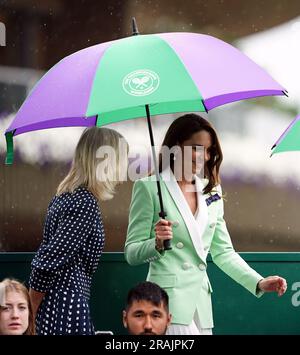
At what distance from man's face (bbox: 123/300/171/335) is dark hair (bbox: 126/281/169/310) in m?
0.02

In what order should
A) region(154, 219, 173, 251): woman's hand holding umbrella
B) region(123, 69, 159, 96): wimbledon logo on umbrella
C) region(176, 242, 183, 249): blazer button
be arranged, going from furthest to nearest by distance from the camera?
region(176, 242, 183, 249): blazer button < region(154, 219, 173, 251): woman's hand holding umbrella < region(123, 69, 159, 96): wimbledon logo on umbrella

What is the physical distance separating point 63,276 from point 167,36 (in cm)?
123

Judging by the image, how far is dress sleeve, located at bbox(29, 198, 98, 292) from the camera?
4672mm

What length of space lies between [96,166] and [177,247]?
0.56m

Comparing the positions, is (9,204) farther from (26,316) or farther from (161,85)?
(161,85)

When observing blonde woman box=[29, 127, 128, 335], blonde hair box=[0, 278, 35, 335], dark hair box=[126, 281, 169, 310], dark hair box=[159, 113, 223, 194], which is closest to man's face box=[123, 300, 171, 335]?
dark hair box=[126, 281, 169, 310]

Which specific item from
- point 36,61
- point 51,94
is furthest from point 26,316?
point 36,61

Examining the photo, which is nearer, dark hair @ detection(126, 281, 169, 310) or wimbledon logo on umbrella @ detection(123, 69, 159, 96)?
wimbledon logo on umbrella @ detection(123, 69, 159, 96)

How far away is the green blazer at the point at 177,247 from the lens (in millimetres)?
4742

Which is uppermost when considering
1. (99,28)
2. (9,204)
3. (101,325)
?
(99,28)

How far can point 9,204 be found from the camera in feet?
20.0

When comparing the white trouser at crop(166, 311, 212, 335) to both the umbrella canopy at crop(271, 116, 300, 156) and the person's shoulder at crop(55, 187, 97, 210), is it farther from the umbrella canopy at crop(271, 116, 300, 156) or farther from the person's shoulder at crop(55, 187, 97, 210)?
the umbrella canopy at crop(271, 116, 300, 156)

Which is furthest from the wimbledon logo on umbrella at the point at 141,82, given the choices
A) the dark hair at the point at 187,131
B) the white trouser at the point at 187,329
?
the white trouser at the point at 187,329

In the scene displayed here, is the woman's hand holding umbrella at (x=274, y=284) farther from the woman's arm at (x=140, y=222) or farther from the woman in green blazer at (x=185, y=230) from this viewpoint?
the woman's arm at (x=140, y=222)
